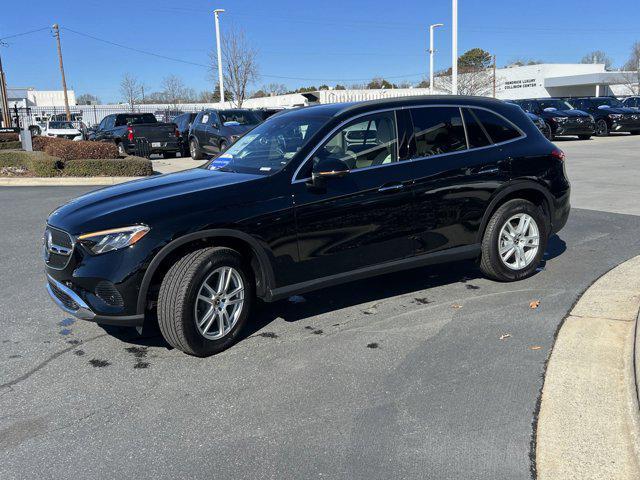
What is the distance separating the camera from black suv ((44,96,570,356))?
401 centimetres

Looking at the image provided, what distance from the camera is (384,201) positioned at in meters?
4.80

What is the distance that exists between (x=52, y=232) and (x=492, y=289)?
3850 mm

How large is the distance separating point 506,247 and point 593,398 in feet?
7.72

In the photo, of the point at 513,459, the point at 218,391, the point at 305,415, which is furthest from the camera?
the point at 218,391

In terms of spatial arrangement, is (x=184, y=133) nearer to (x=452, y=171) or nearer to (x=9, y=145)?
(x=9, y=145)

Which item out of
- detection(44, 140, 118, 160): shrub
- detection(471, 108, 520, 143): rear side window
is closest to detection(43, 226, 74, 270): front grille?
detection(471, 108, 520, 143): rear side window

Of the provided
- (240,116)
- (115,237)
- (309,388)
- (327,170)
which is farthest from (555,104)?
(115,237)

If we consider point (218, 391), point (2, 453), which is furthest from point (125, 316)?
point (2, 453)

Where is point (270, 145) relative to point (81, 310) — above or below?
above

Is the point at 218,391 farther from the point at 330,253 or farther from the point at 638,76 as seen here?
the point at 638,76

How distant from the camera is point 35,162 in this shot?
15281 millimetres

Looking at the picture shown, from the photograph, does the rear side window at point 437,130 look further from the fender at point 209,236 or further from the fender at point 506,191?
the fender at point 209,236

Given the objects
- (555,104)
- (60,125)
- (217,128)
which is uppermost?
(60,125)

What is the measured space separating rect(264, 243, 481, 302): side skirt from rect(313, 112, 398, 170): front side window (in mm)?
849
